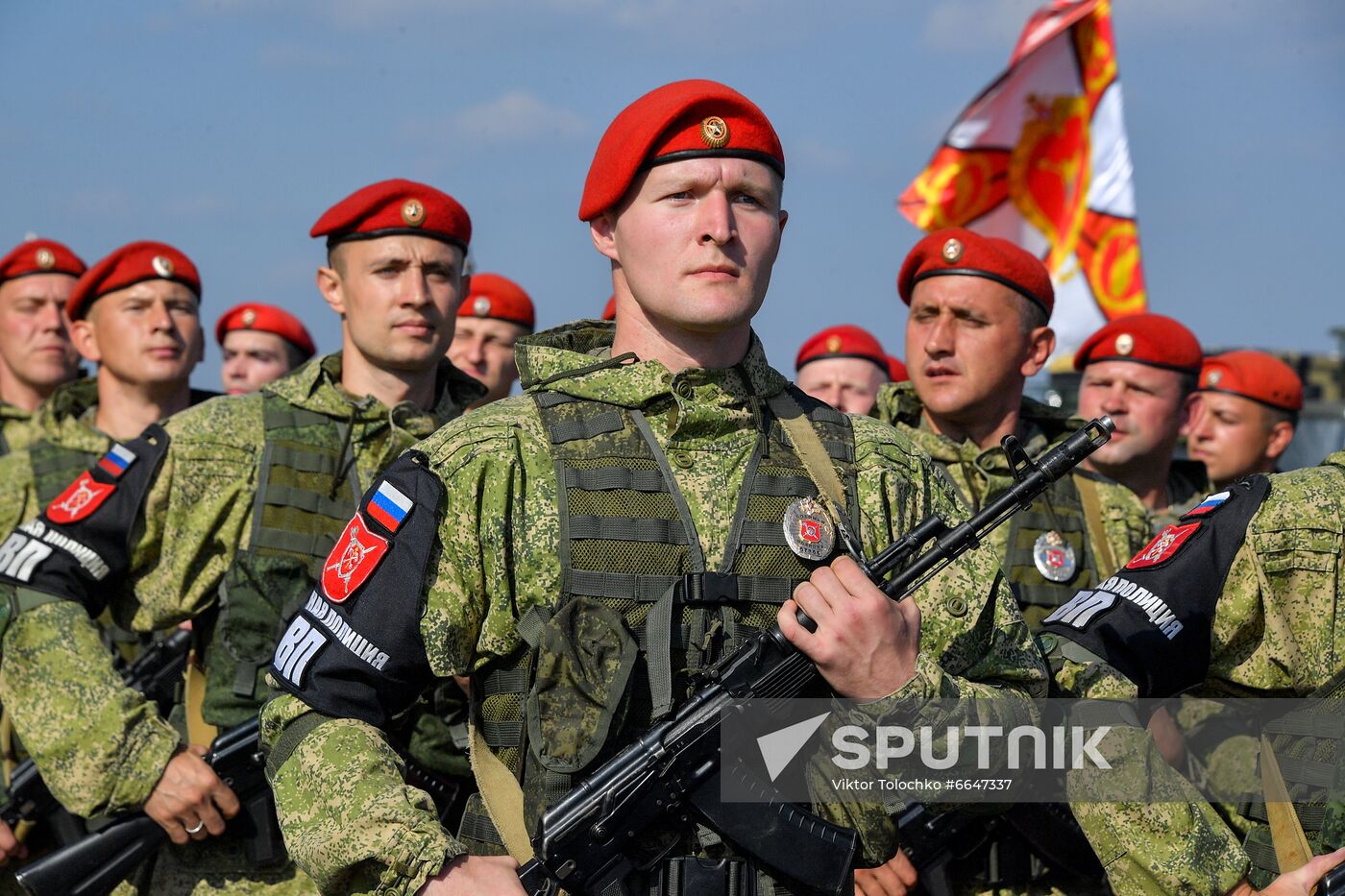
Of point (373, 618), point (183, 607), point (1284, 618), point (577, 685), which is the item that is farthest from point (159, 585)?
point (1284, 618)

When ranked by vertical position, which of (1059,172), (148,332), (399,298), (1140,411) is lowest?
(1140,411)

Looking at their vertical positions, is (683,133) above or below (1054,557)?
above

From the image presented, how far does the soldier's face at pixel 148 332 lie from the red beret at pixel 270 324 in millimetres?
2929

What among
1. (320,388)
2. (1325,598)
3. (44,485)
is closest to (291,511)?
(320,388)

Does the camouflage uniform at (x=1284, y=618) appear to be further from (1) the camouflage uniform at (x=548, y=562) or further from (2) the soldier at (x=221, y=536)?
(2) the soldier at (x=221, y=536)

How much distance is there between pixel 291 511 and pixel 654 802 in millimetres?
2480

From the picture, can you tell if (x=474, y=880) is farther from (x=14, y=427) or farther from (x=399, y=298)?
(x=14, y=427)

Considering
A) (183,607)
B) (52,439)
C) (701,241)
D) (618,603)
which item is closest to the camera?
(618,603)

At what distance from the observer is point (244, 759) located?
5012 millimetres

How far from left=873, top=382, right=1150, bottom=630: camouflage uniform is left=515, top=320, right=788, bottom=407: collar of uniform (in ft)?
6.45

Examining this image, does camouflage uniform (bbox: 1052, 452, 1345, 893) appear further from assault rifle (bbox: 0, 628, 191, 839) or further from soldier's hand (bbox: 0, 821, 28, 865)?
soldier's hand (bbox: 0, 821, 28, 865)

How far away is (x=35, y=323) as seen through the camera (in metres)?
8.55

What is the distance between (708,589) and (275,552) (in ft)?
7.77

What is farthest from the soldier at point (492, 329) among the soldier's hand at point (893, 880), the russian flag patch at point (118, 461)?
the soldier's hand at point (893, 880)
